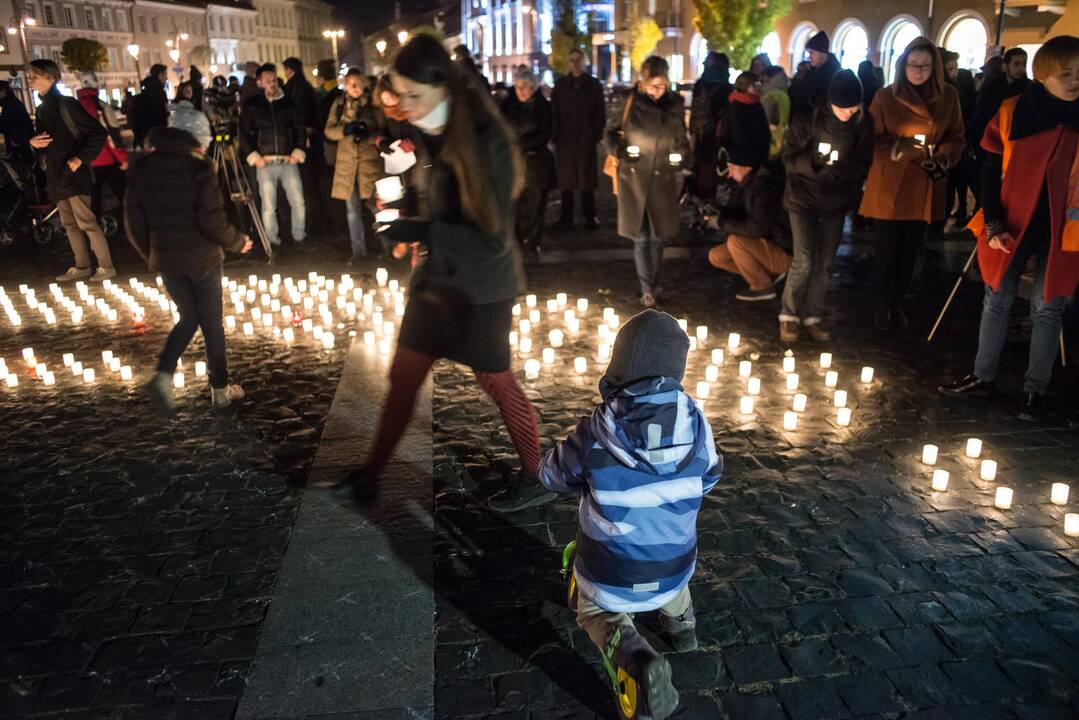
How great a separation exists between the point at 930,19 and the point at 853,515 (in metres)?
25.2

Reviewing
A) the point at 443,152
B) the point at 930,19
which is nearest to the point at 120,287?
the point at 443,152

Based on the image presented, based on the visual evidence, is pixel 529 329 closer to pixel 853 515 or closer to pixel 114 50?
pixel 853 515

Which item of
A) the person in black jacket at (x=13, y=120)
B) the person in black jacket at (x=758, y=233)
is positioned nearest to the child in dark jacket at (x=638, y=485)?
the person in black jacket at (x=758, y=233)

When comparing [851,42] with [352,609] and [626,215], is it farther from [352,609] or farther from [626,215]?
[352,609]

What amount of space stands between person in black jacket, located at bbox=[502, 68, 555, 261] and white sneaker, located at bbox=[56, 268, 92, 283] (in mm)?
5048

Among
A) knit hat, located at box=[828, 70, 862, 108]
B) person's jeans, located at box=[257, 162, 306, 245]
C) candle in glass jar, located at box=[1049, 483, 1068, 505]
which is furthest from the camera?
person's jeans, located at box=[257, 162, 306, 245]

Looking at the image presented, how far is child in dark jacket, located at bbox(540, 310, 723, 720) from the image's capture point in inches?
119

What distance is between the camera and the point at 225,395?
624 centimetres

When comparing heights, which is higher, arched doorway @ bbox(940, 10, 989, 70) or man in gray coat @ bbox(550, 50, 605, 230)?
arched doorway @ bbox(940, 10, 989, 70)

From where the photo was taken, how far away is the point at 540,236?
37.5ft

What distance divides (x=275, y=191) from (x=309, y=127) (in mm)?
1417

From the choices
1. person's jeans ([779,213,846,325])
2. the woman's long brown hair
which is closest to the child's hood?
the woman's long brown hair

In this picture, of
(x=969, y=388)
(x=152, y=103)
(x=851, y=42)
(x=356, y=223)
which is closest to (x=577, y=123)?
(x=356, y=223)

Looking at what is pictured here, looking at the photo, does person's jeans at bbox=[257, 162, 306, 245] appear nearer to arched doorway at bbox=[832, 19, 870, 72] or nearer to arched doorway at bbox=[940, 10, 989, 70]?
arched doorway at bbox=[940, 10, 989, 70]
